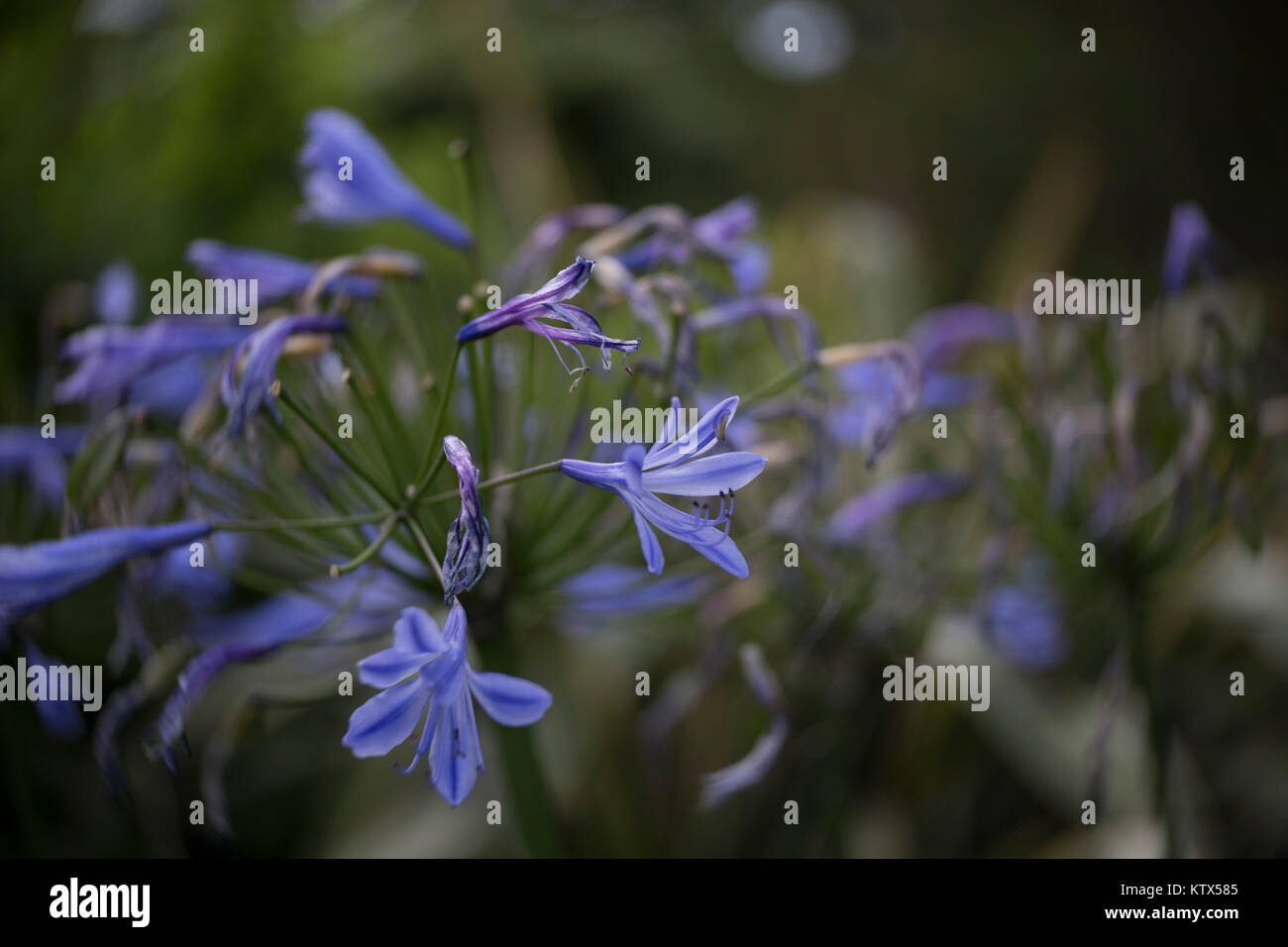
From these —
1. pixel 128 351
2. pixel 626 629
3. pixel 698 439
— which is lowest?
pixel 626 629

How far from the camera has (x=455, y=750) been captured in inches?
19.4

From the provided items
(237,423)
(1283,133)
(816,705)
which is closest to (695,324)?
(237,423)

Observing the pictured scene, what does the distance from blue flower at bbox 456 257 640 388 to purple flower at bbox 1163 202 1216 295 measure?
0.58 m

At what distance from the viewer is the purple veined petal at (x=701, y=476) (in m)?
0.49

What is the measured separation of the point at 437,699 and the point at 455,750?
3 centimetres

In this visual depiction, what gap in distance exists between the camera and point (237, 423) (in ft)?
1.85

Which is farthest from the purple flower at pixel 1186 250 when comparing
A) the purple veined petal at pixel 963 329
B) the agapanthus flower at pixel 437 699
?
the agapanthus flower at pixel 437 699

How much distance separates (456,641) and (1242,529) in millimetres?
679

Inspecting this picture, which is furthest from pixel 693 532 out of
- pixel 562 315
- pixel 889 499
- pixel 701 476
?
pixel 889 499

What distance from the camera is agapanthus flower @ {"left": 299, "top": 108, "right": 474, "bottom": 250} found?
2.42 feet

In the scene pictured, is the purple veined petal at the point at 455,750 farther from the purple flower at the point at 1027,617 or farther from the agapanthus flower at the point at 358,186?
the purple flower at the point at 1027,617
